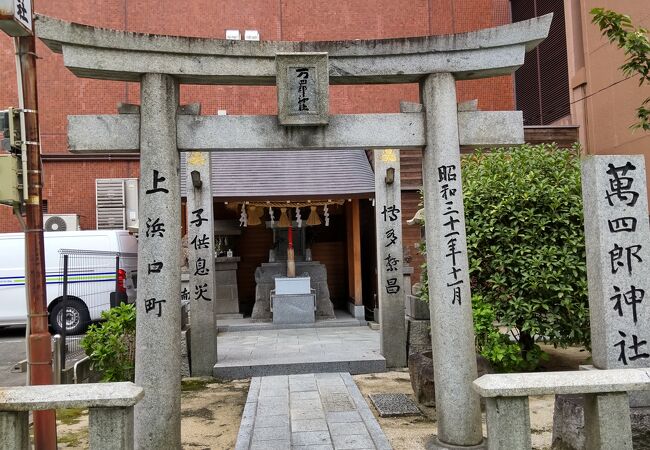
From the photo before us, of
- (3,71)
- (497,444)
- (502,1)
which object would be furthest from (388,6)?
(497,444)

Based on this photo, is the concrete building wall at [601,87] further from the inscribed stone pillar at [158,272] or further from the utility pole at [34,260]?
the utility pole at [34,260]

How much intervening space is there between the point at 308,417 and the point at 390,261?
3.77m

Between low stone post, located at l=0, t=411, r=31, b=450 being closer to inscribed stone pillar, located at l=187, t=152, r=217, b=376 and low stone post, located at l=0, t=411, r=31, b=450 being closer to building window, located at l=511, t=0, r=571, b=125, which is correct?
inscribed stone pillar, located at l=187, t=152, r=217, b=376

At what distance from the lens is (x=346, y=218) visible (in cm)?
1656

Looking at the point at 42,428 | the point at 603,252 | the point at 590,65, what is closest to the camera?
the point at 603,252

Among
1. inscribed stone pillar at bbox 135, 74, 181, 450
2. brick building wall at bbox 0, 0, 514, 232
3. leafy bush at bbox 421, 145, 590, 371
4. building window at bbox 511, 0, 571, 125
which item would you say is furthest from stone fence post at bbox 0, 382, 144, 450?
building window at bbox 511, 0, 571, 125

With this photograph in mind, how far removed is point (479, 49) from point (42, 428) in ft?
20.3

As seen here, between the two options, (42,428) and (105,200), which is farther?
(105,200)

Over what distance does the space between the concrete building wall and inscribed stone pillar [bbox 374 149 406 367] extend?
20.1ft

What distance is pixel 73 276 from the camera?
1209 centimetres

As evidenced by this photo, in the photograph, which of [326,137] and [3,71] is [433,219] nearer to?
[326,137]

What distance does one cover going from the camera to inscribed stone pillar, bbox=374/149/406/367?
920 centimetres

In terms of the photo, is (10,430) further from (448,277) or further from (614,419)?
(614,419)

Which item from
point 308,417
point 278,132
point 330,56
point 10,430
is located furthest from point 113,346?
point 330,56
